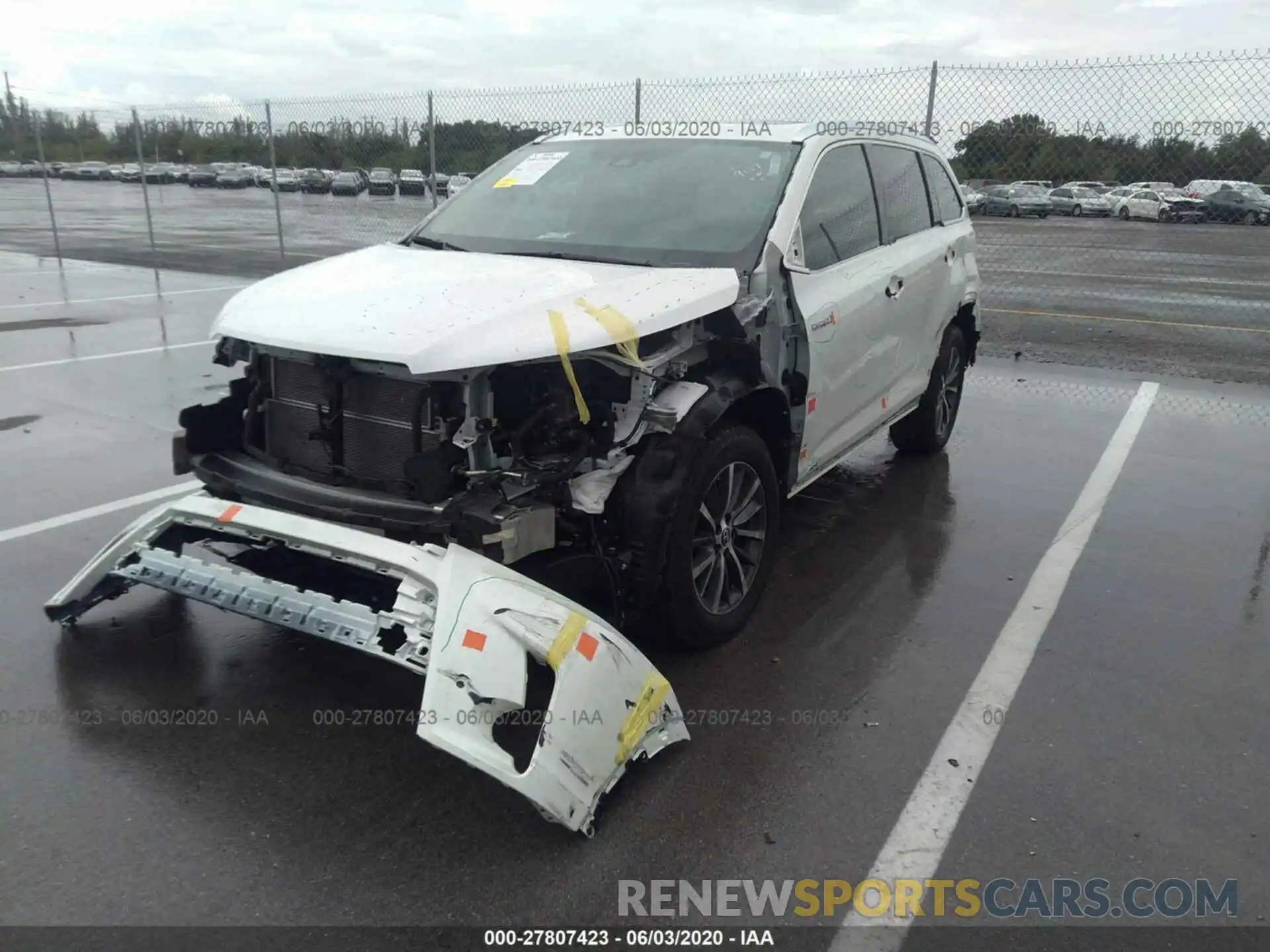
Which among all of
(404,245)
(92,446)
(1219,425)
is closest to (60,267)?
(92,446)

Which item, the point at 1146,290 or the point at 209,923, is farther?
the point at 1146,290

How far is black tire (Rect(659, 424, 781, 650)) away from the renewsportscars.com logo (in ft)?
3.85

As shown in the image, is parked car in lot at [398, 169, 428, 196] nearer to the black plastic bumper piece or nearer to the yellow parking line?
the yellow parking line

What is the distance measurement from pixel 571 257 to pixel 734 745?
86.9 inches

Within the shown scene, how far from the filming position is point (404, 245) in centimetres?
488

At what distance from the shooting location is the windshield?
170 inches

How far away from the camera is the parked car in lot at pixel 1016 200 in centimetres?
2097

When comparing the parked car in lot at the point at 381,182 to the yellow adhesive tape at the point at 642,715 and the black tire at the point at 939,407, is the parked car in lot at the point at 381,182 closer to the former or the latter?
the black tire at the point at 939,407

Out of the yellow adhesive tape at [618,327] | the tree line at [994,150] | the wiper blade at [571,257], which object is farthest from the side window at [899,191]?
the tree line at [994,150]

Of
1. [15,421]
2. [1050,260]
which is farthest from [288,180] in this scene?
[1050,260]

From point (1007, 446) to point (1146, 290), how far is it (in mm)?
10422

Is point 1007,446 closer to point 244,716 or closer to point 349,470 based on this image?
point 349,470

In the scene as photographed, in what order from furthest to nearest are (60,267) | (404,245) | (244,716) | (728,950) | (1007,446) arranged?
(60,267) < (1007,446) < (404,245) < (244,716) < (728,950)

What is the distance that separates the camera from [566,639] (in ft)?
9.75
